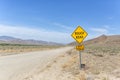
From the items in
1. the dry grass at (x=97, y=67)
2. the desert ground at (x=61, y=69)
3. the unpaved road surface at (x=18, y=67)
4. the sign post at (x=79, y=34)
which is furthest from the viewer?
the sign post at (x=79, y=34)

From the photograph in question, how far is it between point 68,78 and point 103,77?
1.71 m

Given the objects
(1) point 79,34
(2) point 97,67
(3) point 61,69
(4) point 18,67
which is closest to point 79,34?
(1) point 79,34

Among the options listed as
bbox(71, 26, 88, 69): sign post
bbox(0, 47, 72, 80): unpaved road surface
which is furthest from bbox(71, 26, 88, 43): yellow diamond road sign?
bbox(0, 47, 72, 80): unpaved road surface

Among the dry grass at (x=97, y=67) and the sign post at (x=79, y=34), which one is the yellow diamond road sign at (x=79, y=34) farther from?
the dry grass at (x=97, y=67)

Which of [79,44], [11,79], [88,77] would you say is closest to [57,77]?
[88,77]

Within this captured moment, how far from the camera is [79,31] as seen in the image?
1211 cm

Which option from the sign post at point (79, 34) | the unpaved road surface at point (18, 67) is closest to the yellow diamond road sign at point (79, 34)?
the sign post at point (79, 34)

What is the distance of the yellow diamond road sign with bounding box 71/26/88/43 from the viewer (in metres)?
12.0

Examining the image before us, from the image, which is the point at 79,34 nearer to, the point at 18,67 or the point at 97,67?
the point at 97,67

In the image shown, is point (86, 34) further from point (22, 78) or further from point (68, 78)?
point (22, 78)

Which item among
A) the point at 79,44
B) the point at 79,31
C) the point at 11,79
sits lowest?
the point at 11,79

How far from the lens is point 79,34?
1211cm

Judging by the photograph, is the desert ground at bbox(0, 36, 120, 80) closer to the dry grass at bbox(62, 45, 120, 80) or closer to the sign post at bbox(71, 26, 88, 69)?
the dry grass at bbox(62, 45, 120, 80)

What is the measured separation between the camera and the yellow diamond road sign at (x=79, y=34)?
1203 cm
